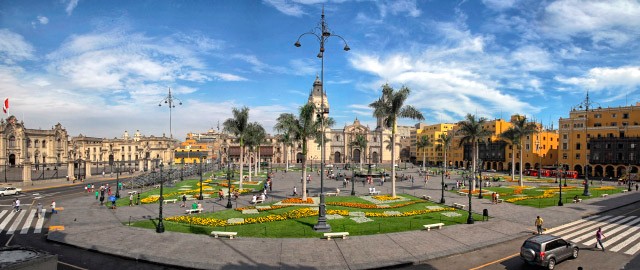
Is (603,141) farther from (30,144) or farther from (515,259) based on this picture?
(30,144)

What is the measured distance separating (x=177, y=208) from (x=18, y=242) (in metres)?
11.4

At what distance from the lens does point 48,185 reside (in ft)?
166

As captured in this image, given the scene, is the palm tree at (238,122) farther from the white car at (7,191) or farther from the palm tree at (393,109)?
the white car at (7,191)

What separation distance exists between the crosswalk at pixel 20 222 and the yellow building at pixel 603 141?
79706 millimetres

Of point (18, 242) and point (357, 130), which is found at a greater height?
point (357, 130)

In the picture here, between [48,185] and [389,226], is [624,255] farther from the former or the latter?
[48,185]

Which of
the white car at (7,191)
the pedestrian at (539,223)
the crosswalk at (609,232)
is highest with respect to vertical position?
the pedestrian at (539,223)

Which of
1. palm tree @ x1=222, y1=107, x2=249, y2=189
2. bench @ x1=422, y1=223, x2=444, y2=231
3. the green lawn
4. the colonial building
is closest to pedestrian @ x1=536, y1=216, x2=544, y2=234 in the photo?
the green lawn

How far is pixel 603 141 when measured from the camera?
6769 cm

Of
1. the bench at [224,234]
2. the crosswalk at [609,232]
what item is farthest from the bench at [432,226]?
the bench at [224,234]

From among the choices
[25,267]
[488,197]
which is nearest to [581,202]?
[488,197]

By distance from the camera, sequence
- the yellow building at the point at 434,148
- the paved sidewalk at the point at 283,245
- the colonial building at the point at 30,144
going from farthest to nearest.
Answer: the yellow building at the point at 434,148, the colonial building at the point at 30,144, the paved sidewalk at the point at 283,245

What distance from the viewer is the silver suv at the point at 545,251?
14727mm

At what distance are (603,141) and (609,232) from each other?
6006cm
